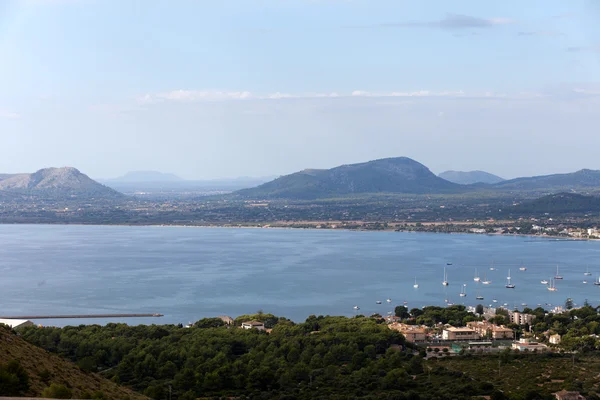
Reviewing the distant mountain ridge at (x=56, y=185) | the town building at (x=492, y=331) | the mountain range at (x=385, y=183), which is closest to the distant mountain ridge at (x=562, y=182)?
the mountain range at (x=385, y=183)

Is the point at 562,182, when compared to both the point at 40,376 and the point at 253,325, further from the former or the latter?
the point at 40,376

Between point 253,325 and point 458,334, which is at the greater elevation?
point 253,325

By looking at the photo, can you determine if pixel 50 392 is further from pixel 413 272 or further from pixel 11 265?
pixel 11 265

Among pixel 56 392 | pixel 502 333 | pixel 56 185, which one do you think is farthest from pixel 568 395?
pixel 56 185

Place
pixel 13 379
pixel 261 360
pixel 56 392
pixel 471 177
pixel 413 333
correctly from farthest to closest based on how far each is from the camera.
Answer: pixel 471 177
pixel 413 333
pixel 261 360
pixel 56 392
pixel 13 379

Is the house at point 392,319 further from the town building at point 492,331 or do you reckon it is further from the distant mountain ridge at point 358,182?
the distant mountain ridge at point 358,182

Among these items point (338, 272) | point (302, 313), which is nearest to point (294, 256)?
point (338, 272)
